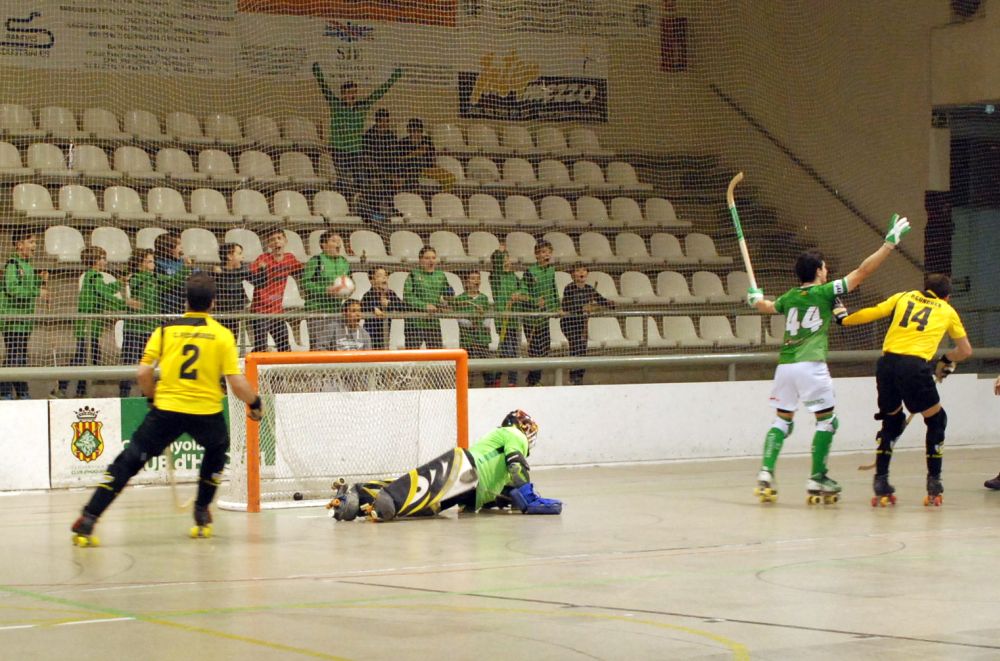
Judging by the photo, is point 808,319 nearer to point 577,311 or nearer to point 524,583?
point 524,583

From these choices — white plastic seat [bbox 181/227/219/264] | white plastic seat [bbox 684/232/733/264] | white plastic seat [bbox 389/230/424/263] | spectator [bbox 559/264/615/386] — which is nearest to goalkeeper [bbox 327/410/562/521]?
spectator [bbox 559/264/615/386]

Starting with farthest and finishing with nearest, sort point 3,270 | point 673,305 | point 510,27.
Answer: point 510,27 < point 673,305 < point 3,270

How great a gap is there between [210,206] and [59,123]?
218 cm

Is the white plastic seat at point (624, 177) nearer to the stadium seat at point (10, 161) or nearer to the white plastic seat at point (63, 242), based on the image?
the white plastic seat at point (63, 242)

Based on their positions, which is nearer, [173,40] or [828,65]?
[173,40]

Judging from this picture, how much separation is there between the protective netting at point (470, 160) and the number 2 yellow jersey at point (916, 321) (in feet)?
15.7

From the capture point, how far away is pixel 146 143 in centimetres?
1722

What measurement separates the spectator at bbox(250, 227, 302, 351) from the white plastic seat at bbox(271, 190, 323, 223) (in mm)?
2380

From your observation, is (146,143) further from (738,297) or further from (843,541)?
(843,541)

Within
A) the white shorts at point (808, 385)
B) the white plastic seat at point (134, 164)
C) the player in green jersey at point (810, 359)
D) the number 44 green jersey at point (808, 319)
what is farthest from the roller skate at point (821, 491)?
the white plastic seat at point (134, 164)

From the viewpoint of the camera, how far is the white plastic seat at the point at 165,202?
1622 centimetres

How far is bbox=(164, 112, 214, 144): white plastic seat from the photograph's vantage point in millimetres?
17500

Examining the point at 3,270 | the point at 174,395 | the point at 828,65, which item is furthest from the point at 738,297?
the point at 174,395

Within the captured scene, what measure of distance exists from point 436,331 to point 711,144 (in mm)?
6925
